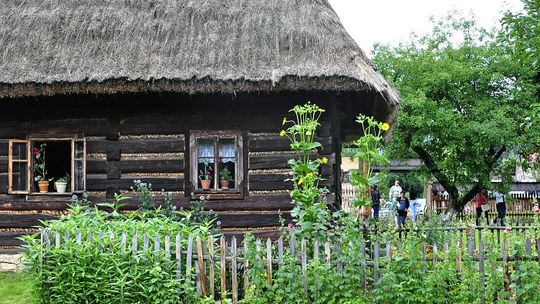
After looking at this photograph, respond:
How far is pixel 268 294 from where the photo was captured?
23.7 ft

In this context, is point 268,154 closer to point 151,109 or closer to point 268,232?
point 268,232

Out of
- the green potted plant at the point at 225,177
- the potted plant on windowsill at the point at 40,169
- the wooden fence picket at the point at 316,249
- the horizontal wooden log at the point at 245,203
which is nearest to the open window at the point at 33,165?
the potted plant on windowsill at the point at 40,169

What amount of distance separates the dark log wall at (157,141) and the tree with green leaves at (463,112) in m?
11.6

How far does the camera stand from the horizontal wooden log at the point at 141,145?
445 inches

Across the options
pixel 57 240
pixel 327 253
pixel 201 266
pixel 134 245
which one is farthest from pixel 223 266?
pixel 57 240

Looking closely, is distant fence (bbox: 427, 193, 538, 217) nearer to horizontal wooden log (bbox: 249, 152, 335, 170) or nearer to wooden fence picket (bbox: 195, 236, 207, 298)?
horizontal wooden log (bbox: 249, 152, 335, 170)

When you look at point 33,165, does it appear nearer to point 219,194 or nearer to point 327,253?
point 219,194

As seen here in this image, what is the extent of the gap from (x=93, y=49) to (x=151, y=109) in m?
1.37

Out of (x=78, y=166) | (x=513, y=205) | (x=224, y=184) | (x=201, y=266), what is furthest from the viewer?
(x=513, y=205)

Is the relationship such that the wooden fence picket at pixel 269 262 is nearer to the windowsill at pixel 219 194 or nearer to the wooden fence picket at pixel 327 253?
the wooden fence picket at pixel 327 253

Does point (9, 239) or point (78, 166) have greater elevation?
point (78, 166)

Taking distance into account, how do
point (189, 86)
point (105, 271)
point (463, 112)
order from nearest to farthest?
point (105, 271) < point (189, 86) < point (463, 112)

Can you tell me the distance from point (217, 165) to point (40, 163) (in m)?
3.19

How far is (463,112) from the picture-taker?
76.8 ft
